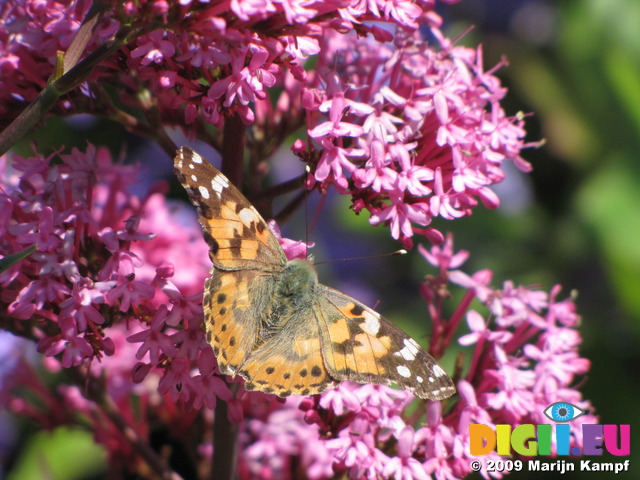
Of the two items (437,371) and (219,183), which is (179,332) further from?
(437,371)

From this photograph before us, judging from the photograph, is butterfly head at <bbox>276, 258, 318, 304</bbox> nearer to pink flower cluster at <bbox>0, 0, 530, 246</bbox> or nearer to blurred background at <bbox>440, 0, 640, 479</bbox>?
pink flower cluster at <bbox>0, 0, 530, 246</bbox>

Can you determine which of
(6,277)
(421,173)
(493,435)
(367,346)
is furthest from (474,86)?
(6,277)

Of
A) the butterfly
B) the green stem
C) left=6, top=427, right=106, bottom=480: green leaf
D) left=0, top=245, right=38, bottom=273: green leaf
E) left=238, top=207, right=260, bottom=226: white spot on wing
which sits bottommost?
left=6, top=427, right=106, bottom=480: green leaf

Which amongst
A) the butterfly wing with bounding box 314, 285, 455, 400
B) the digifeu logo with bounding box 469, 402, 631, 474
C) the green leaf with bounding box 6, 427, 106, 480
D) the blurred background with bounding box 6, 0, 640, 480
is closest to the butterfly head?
the butterfly wing with bounding box 314, 285, 455, 400

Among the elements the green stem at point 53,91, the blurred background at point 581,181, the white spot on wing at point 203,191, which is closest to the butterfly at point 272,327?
the white spot on wing at point 203,191

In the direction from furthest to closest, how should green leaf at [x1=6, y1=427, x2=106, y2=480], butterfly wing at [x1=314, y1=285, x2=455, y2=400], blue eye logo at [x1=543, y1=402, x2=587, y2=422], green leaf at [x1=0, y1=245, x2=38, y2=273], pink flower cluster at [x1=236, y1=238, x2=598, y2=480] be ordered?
green leaf at [x1=6, y1=427, x2=106, y2=480], blue eye logo at [x1=543, y1=402, x2=587, y2=422], pink flower cluster at [x1=236, y1=238, x2=598, y2=480], butterfly wing at [x1=314, y1=285, x2=455, y2=400], green leaf at [x1=0, y1=245, x2=38, y2=273]

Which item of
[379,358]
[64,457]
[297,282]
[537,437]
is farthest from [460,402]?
[64,457]

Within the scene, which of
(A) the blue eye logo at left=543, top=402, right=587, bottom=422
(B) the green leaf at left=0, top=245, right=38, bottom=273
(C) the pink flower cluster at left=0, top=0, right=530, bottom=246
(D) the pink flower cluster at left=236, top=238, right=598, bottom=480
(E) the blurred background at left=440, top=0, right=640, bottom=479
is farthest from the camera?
(E) the blurred background at left=440, top=0, right=640, bottom=479
